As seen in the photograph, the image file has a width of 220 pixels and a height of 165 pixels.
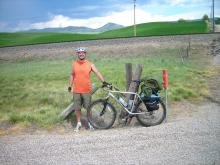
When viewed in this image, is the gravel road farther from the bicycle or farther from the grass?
the grass

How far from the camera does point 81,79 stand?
421 inches

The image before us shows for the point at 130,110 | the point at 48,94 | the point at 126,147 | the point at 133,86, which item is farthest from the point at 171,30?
the point at 126,147

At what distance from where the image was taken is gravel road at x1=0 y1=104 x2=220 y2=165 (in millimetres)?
7609

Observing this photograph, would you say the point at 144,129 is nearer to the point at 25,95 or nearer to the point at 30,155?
the point at 30,155

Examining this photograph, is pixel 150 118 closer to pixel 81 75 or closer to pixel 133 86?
pixel 133 86

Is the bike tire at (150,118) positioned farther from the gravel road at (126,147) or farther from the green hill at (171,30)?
the green hill at (171,30)

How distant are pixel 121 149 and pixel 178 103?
6378 millimetres

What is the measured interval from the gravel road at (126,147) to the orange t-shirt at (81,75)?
1449 mm

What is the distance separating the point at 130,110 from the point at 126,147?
2.72 meters

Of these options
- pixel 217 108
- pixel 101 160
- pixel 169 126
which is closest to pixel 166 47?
pixel 217 108

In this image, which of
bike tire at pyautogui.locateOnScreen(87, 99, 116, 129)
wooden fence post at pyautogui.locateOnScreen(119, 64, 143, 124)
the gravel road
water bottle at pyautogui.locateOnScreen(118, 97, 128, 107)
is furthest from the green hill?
the gravel road

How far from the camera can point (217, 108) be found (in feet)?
41.4

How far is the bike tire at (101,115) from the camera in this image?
10641mm

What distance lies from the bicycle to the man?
1.26 feet
